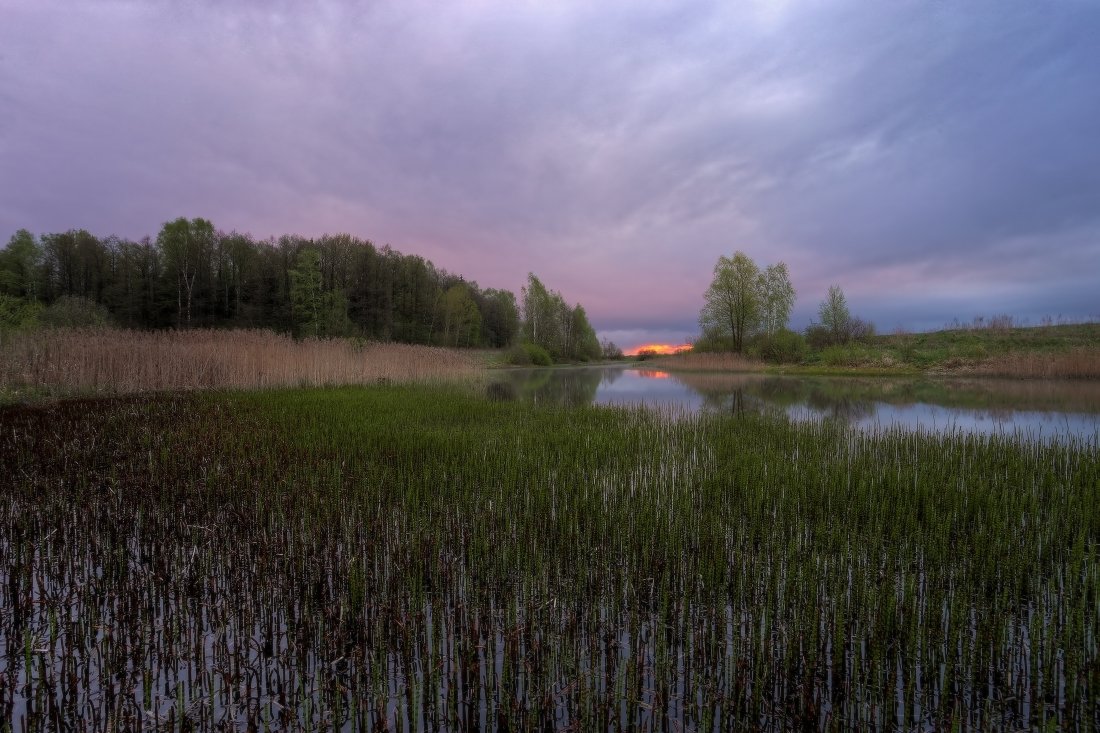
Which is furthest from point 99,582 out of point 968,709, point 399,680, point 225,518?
point 968,709

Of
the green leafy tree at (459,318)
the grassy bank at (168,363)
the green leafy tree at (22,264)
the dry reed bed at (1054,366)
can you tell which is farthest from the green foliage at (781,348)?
the green leafy tree at (22,264)

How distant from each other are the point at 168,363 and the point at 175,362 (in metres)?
0.19

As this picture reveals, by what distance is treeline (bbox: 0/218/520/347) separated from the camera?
4750 centimetres

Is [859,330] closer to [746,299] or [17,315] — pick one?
[746,299]

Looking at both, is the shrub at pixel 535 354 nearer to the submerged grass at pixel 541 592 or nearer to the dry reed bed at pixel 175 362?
the dry reed bed at pixel 175 362

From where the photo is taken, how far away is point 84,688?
2434 mm

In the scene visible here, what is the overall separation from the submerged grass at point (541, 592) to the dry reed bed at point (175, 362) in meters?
9.61

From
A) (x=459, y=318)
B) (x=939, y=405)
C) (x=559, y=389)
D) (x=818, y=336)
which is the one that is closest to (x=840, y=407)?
(x=939, y=405)

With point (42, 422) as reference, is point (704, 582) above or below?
below

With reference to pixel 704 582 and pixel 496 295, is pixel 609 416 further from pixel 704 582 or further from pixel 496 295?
pixel 496 295

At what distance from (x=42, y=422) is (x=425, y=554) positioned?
10270mm

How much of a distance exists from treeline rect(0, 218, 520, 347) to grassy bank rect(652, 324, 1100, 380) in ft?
113

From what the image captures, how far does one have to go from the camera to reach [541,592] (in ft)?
10.8

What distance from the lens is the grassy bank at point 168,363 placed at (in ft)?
45.6
